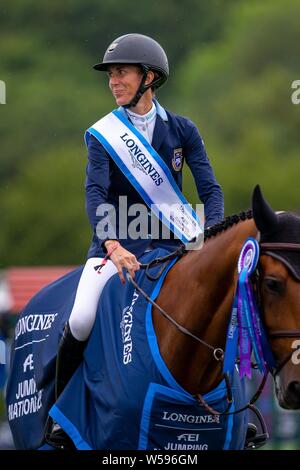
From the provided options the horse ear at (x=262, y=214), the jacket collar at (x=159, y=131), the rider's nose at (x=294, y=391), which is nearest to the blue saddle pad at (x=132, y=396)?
the jacket collar at (x=159, y=131)

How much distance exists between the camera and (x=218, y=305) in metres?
6.12

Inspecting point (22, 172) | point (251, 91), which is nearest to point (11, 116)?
point (22, 172)

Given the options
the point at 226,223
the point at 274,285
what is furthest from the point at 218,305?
the point at 274,285

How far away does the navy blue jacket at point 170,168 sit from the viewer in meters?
6.75

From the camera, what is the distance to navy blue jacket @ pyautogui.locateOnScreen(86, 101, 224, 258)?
6.75 metres

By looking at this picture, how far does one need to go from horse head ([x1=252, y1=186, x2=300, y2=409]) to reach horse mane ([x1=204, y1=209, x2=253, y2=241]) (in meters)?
0.33

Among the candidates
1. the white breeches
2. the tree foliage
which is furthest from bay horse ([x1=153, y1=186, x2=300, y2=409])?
the tree foliage

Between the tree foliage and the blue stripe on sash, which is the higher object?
the tree foliage

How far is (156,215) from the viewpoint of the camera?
6.92m

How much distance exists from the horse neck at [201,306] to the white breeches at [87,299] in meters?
0.40

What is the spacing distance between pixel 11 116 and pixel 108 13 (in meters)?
11.5

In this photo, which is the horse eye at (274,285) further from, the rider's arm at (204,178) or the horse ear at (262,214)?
the rider's arm at (204,178)

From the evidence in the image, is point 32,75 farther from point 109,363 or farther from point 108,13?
point 109,363

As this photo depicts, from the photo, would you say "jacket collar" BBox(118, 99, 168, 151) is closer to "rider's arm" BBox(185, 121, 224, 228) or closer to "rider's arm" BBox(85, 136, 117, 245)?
"rider's arm" BBox(185, 121, 224, 228)
